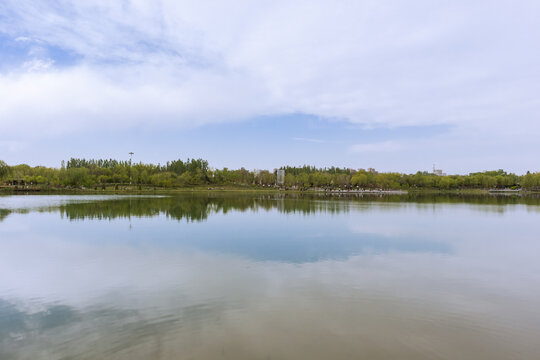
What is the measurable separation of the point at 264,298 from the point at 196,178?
138 metres

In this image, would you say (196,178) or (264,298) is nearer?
(264,298)

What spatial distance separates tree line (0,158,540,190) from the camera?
124 meters

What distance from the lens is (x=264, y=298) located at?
1007cm

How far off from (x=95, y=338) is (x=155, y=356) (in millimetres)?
1732

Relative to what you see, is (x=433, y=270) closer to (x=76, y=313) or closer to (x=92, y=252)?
(x=76, y=313)

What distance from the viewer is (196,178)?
144 meters

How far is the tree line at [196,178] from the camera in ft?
408

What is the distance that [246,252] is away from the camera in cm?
1652

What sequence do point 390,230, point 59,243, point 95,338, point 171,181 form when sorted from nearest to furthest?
1. point 95,338
2. point 59,243
3. point 390,230
4. point 171,181

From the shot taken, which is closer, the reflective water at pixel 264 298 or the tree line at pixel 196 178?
the reflective water at pixel 264 298

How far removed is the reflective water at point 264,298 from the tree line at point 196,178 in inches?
4251

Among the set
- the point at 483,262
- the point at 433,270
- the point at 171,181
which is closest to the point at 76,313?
the point at 433,270

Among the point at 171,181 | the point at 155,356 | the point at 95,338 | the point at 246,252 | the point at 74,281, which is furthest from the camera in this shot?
the point at 171,181

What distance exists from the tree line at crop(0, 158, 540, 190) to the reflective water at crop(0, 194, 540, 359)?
4251 inches
